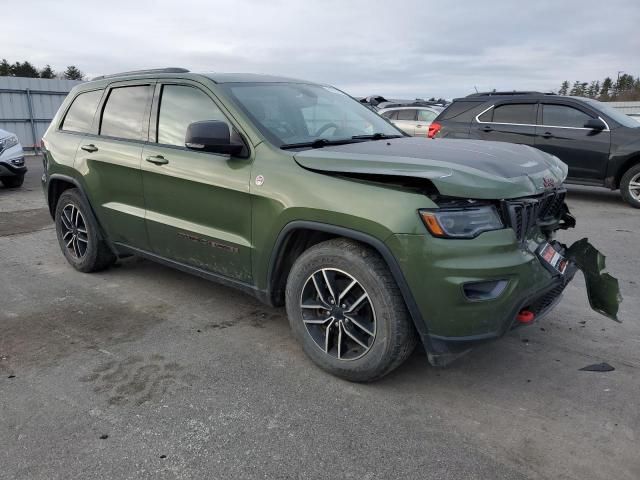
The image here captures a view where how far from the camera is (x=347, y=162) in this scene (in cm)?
301

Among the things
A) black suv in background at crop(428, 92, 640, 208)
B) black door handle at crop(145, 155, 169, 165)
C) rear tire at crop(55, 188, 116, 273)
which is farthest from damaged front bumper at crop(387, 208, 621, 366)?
black suv in background at crop(428, 92, 640, 208)

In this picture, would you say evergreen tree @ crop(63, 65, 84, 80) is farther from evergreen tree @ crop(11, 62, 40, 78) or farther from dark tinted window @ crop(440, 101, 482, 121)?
dark tinted window @ crop(440, 101, 482, 121)

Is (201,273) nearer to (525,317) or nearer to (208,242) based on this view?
(208,242)

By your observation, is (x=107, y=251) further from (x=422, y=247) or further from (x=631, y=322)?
(x=631, y=322)

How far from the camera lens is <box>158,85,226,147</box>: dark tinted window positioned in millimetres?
3805

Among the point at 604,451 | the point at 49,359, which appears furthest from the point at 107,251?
the point at 604,451

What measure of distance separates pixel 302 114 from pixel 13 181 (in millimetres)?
9063

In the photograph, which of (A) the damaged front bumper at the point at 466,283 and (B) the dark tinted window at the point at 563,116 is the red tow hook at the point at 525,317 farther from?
(B) the dark tinted window at the point at 563,116

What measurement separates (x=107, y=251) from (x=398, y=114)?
12170mm

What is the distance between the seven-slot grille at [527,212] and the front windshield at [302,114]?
1389mm

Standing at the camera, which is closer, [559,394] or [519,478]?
[519,478]

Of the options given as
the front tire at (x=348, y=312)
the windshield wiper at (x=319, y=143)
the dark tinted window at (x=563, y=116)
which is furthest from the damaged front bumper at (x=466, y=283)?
the dark tinted window at (x=563, y=116)

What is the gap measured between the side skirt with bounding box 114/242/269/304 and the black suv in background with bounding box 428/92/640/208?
7009mm

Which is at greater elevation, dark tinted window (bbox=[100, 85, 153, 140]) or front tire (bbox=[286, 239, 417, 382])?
dark tinted window (bbox=[100, 85, 153, 140])
